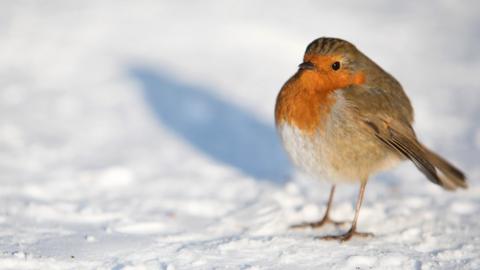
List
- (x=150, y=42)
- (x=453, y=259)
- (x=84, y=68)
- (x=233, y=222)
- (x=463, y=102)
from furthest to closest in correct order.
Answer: (x=150, y=42)
(x=84, y=68)
(x=463, y=102)
(x=233, y=222)
(x=453, y=259)

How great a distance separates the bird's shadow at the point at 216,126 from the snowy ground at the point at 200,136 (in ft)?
0.06

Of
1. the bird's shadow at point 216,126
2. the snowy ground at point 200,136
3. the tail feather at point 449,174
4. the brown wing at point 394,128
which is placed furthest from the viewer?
the bird's shadow at point 216,126

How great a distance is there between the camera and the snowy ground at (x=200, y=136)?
3.60 meters

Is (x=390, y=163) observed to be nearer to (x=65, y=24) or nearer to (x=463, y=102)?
(x=463, y=102)

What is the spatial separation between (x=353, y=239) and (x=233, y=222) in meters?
0.73

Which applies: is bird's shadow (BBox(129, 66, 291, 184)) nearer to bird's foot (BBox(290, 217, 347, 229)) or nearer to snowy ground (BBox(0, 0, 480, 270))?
snowy ground (BBox(0, 0, 480, 270))

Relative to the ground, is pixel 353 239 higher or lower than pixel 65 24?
lower

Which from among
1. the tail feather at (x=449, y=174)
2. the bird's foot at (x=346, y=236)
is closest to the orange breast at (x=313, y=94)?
the bird's foot at (x=346, y=236)

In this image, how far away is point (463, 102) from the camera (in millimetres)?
5820

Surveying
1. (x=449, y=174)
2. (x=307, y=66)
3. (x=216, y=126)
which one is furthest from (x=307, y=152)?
(x=216, y=126)

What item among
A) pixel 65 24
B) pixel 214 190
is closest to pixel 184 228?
pixel 214 190

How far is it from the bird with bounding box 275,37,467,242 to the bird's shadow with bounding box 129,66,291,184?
3.56 feet

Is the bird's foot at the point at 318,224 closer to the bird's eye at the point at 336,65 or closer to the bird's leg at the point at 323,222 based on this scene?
the bird's leg at the point at 323,222

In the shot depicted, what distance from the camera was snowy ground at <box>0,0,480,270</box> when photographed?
3.60 meters
